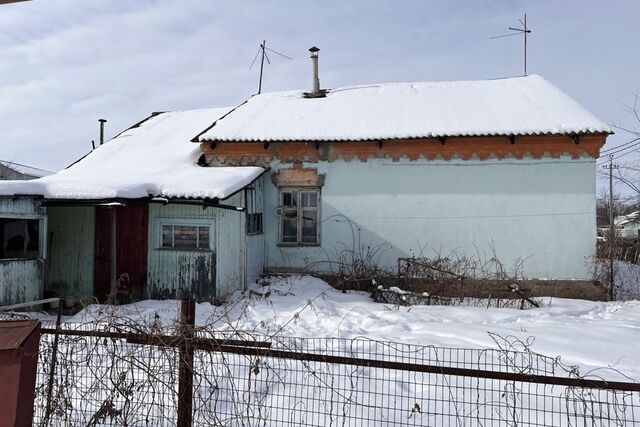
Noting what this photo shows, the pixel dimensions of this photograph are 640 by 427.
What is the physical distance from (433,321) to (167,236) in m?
6.20

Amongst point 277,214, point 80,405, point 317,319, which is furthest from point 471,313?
point 80,405

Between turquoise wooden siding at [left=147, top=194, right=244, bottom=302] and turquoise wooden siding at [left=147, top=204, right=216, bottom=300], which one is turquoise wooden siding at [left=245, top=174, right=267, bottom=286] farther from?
turquoise wooden siding at [left=147, top=204, right=216, bottom=300]

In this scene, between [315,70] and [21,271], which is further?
[315,70]

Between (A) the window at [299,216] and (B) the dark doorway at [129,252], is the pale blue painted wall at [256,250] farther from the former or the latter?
(B) the dark doorway at [129,252]

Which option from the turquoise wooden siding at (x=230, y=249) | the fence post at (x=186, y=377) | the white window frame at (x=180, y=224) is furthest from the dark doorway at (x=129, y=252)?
the fence post at (x=186, y=377)

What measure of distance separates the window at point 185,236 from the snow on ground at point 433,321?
1.29 metres

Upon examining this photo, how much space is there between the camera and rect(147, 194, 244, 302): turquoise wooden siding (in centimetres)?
1011

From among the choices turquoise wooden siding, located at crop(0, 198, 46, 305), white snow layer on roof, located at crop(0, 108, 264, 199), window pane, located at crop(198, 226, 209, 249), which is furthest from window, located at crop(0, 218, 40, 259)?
window pane, located at crop(198, 226, 209, 249)

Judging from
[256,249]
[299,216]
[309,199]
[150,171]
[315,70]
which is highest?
[315,70]

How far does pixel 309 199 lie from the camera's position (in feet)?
40.9

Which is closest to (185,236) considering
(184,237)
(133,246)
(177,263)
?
(184,237)

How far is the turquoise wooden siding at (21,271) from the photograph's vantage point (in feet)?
28.0

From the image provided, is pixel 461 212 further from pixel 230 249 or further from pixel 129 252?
pixel 129 252

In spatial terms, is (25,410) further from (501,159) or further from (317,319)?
(501,159)
